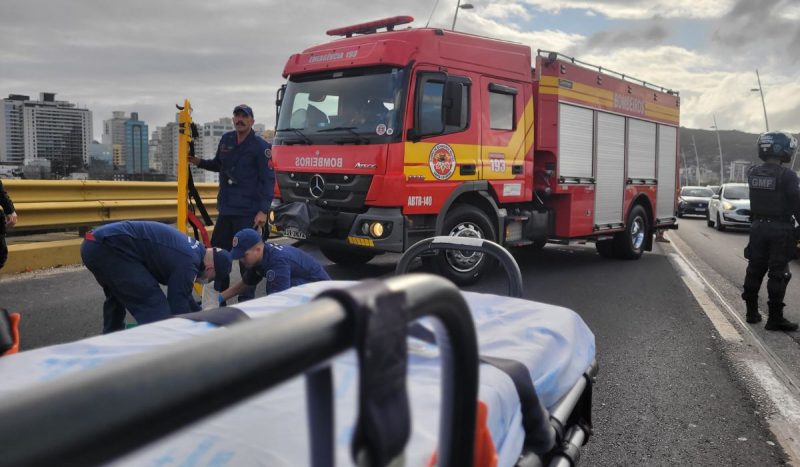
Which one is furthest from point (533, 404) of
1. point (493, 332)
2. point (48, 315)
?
point (48, 315)

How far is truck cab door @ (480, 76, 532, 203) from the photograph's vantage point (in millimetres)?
7890

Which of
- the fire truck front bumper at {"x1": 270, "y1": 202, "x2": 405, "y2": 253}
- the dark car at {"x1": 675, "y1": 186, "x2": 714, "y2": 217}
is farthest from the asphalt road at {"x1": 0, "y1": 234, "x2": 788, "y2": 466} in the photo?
the dark car at {"x1": 675, "y1": 186, "x2": 714, "y2": 217}

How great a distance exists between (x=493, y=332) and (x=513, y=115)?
637 centimetres

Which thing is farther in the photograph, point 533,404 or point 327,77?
point 327,77

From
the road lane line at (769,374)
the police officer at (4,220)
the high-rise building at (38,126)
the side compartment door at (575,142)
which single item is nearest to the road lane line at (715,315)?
the road lane line at (769,374)

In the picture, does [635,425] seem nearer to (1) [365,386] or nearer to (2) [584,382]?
(2) [584,382]

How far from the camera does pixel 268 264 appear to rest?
175 inches

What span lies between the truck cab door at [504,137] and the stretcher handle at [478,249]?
5002mm

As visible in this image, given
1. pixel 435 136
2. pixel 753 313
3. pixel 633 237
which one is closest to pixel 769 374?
pixel 753 313

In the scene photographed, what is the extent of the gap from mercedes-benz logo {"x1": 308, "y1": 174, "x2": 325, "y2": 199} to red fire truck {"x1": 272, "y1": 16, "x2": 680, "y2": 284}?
0.5 inches

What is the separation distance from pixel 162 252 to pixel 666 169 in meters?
10.9

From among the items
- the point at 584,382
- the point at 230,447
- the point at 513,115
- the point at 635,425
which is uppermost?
the point at 513,115

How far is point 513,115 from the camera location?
8.35m

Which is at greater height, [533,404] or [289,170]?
[289,170]
